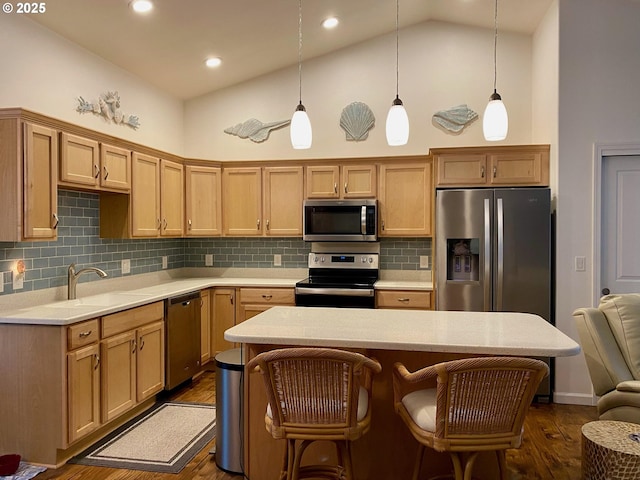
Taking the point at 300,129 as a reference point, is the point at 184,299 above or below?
below

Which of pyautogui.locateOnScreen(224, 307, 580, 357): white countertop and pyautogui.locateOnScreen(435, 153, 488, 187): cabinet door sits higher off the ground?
pyautogui.locateOnScreen(435, 153, 488, 187): cabinet door

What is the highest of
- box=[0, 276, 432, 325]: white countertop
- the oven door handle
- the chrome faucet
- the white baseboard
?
the chrome faucet

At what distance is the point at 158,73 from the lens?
4.54m

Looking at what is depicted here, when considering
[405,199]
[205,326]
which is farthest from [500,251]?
[205,326]

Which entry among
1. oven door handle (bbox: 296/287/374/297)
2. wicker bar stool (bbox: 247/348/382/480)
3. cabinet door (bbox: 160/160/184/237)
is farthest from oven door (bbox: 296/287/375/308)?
wicker bar stool (bbox: 247/348/382/480)

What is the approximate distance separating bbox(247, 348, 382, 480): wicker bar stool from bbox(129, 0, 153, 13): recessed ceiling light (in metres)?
2.63

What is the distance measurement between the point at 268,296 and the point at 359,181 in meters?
1.40

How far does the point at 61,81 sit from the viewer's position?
140 inches

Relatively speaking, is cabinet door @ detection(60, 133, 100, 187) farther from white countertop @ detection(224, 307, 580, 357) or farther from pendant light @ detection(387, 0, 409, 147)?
pendant light @ detection(387, 0, 409, 147)

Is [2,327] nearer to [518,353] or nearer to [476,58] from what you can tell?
[518,353]

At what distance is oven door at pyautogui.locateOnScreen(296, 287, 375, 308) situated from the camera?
4422 mm

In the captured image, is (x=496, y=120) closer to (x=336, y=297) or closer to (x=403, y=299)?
(x=403, y=299)

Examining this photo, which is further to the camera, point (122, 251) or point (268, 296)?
point (268, 296)

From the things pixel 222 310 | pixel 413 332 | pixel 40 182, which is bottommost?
pixel 222 310
